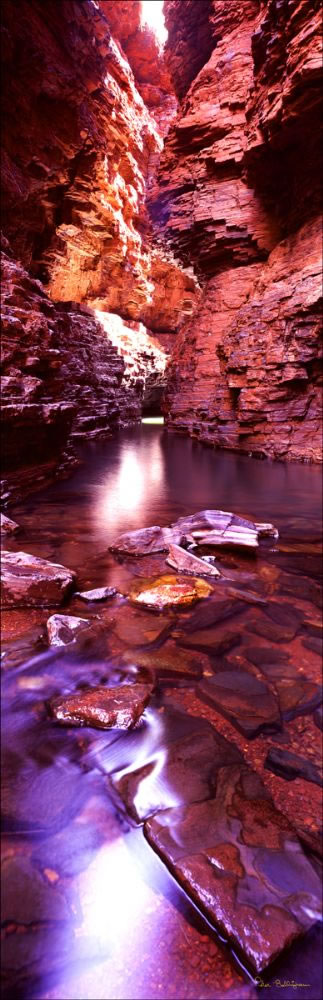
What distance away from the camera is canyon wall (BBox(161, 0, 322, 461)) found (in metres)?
10.2

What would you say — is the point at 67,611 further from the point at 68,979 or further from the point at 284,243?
the point at 284,243

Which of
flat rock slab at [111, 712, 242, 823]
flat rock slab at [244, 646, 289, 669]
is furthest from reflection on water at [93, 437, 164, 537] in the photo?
flat rock slab at [111, 712, 242, 823]

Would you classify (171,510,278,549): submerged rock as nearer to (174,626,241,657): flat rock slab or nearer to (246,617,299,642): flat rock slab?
(246,617,299,642): flat rock slab

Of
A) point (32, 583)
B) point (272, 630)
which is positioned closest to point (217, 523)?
point (272, 630)

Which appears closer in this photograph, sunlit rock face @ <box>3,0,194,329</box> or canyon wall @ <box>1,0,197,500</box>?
canyon wall @ <box>1,0,197,500</box>

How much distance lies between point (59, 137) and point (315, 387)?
45.6ft

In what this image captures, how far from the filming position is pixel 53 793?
1.43 m

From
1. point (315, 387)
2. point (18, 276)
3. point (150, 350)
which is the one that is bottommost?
point (315, 387)

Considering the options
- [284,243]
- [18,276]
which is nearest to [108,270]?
[284,243]

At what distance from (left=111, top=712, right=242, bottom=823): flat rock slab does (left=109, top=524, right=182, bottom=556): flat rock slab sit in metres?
1.90

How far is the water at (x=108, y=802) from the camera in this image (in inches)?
38.1

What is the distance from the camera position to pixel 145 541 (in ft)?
12.2

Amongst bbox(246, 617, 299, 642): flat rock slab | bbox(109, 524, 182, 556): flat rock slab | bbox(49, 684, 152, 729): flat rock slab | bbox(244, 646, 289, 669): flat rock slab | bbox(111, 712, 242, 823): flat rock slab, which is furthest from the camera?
bbox(109, 524, 182, 556): flat rock slab

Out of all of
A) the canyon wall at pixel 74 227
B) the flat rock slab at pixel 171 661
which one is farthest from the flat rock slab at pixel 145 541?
the canyon wall at pixel 74 227
